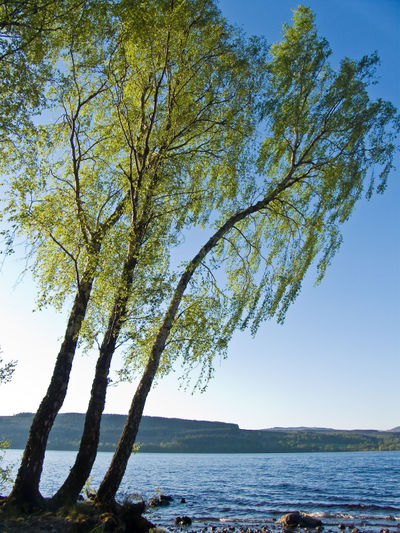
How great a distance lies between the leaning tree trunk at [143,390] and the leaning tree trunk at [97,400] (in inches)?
28.4

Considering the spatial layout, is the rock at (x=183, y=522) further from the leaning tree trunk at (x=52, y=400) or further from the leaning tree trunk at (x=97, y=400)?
the leaning tree trunk at (x=52, y=400)

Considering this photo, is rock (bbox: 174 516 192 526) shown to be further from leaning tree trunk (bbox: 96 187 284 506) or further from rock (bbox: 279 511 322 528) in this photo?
leaning tree trunk (bbox: 96 187 284 506)

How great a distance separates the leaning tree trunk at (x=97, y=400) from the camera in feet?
36.5

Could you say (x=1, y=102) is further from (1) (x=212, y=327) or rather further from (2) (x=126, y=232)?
(1) (x=212, y=327)

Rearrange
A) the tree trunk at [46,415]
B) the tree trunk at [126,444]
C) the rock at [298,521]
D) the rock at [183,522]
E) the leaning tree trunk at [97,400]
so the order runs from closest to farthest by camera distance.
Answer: the tree trunk at [126,444] < the tree trunk at [46,415] < the leaning tree trunk at [97,400] < the rock at [298,521] < the rock at [183,522]

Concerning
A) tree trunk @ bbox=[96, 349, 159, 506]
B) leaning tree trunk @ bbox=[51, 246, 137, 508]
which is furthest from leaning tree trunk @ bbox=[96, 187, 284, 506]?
leaning tree trunk @ bbox=[51, 246, 137, 508]

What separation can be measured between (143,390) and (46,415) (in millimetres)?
2856

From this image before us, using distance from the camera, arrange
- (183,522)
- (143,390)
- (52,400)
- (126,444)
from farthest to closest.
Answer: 1. (183,522)
2. (52,400)
3. (143,390)
4. (126,444)

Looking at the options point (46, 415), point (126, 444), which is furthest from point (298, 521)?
point (46, 415)

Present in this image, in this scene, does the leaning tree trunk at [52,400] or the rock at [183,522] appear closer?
the leaning tree trunk at [52,400]

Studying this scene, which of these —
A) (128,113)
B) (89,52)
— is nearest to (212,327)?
(128,113)

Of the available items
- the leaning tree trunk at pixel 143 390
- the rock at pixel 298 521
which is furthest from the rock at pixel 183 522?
the leaning tree trunk at pixel 143 390

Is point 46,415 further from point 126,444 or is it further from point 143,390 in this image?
point 143,390

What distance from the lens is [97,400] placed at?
11625mm
